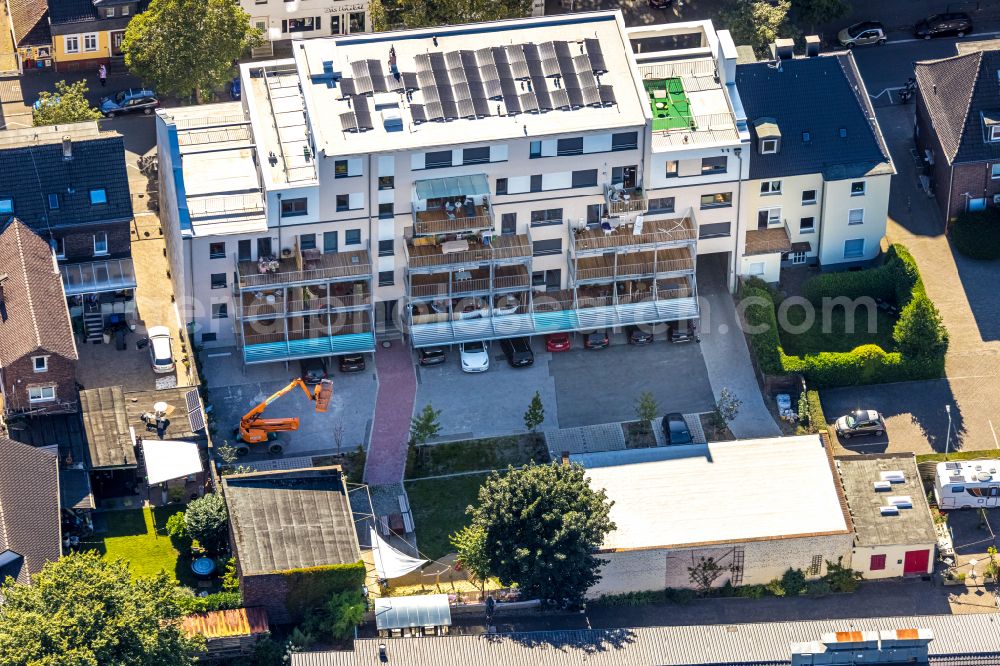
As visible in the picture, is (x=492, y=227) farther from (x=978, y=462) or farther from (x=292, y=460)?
(x=978, y=462)

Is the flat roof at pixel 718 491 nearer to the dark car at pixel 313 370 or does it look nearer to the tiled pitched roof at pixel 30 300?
the dark car at pixel 313 370

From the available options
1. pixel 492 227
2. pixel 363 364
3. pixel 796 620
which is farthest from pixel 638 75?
pixel 796 620

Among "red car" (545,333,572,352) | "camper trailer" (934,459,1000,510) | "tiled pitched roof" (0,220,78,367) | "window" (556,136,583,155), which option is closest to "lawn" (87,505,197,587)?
"tiled pitched roof" (0,220,78,367)

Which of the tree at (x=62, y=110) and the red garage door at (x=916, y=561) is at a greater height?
the tree at (x=62, y=110)

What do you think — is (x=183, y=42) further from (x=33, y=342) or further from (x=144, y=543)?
(x=144, y=543)

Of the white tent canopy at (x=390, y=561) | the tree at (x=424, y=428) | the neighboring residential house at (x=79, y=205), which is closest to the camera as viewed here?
the white tent canopy at (x=390, y=561)

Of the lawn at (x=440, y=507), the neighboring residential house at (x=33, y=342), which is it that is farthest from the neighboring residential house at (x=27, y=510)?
the lawn at (x=440, y=507)
